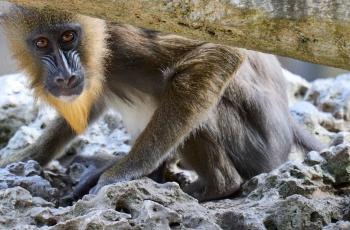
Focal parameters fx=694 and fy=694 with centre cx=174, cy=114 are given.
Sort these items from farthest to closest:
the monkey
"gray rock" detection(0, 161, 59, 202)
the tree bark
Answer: the monkey, "gray rock" detection(0, 161, 59, 202), the tree bark

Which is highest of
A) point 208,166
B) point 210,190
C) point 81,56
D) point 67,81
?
point 81,56

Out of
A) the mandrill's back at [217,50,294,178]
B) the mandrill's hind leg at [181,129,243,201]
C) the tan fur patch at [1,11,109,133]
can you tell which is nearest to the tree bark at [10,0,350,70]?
the tan fur patch at [1,11,109,133]

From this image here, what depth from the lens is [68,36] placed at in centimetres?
504

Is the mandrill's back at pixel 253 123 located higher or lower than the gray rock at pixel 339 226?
lower

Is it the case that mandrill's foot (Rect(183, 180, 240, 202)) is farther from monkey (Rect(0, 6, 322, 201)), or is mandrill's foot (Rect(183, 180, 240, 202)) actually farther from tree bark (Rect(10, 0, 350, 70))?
tree bark (Rect(10, 0, 350, 70))

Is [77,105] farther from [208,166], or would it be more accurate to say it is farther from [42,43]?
[208,166]

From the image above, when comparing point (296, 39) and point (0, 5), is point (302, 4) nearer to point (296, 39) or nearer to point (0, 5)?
point (296, 39)

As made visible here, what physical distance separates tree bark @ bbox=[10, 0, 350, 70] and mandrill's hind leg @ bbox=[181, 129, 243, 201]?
86.0 inches

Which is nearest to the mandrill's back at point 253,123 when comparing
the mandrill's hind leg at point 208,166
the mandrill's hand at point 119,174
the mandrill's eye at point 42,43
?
the mandrill's hind leg at point 208,166

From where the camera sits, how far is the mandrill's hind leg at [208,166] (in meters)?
5.21

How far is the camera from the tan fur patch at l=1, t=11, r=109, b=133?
16.7 feet

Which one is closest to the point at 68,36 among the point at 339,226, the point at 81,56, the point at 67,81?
the point at 81,56

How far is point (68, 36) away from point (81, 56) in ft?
0.60

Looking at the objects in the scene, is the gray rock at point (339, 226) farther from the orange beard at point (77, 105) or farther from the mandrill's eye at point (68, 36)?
the mandrill's eye at point (68, 36)
